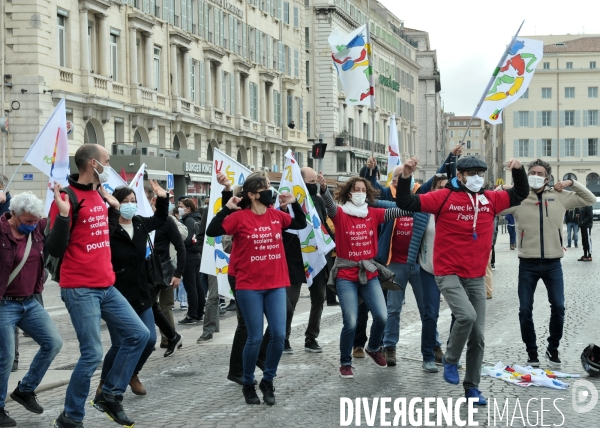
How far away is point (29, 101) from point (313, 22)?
39118 millimetres

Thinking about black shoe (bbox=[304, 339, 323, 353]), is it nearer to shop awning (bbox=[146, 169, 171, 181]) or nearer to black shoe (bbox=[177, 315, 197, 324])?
black shoe (bbox=[177, 315, 197, 324])

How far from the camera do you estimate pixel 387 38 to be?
89625 mm

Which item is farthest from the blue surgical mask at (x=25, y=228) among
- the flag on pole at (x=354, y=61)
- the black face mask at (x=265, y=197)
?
the flag on pole at (x=354, y=61)

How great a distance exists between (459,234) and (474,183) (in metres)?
0.43

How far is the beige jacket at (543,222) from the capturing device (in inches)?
380

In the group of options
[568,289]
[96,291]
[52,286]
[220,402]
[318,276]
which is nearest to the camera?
[96,291]

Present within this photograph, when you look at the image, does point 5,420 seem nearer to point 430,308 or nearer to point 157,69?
Result: point 430,308

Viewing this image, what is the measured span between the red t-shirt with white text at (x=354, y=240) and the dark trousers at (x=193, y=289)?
5.30 metres

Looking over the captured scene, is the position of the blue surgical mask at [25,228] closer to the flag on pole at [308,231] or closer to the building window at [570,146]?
the flag on pole at [308,231]

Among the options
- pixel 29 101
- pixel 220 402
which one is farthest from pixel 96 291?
pixel 29 101

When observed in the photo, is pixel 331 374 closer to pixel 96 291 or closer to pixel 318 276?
pixel 318 276

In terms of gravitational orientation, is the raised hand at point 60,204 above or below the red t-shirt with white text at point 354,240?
above

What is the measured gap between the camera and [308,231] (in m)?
10.1

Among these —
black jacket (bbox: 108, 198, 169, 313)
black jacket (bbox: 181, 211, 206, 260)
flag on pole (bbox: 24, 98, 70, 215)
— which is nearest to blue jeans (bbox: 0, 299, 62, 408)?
black jacket (bbox: 108, 198, 169, 313)
